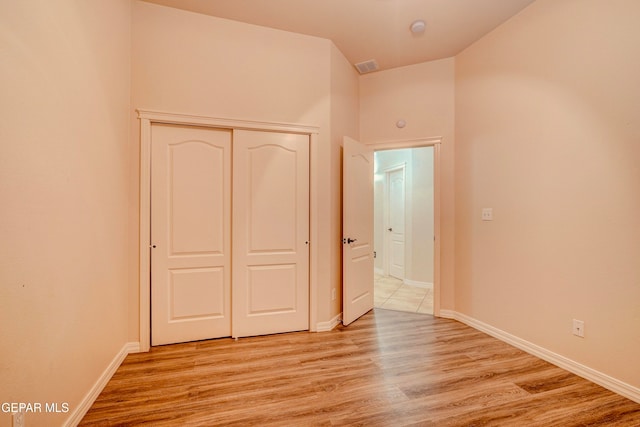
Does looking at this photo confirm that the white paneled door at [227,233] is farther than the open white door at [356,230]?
No

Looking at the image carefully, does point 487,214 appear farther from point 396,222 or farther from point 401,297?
point 396,222

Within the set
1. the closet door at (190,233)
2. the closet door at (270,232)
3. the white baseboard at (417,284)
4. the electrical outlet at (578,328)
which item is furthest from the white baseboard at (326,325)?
the white baseboard at (417,284)

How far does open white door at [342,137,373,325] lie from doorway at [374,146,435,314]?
2.20 ft

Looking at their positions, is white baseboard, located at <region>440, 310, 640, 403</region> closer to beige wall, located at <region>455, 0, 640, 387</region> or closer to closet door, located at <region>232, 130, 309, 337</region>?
beige wall, located at <region>455, 0, 640, 387</region>

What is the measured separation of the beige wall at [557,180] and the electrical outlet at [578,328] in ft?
0.11

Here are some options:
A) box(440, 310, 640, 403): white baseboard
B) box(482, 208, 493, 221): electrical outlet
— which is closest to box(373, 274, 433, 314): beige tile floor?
box(440, 310, 640, 403): white baseboard

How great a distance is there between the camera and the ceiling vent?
334 centimetres

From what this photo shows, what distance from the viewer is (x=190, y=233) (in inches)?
102

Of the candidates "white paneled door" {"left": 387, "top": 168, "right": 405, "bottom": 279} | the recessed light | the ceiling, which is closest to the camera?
the ceiling

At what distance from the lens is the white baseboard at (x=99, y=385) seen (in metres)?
1.58

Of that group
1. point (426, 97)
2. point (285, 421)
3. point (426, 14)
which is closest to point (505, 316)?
point (285, 421)

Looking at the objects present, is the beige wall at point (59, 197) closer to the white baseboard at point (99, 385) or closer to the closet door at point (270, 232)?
the white baseboard at point (99, 385)

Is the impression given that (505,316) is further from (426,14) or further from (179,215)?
(179,215)

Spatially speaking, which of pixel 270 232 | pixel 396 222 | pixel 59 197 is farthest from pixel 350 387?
pixel 396 222
